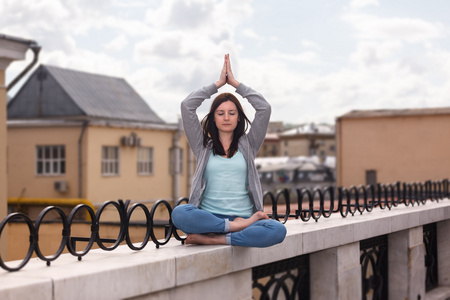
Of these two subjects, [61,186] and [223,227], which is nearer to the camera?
[223,227]

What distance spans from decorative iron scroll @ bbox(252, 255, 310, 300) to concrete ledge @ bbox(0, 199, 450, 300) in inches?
12.0

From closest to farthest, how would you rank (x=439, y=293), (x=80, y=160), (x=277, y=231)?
1. (x=277, y=231)
2. (x=439, y=293)
3. (x=80, y=160)

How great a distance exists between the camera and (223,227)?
15.7 ft

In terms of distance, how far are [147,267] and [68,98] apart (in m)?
28.3

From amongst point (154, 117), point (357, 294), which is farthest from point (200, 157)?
point (154, 117)

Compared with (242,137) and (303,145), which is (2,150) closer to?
(242,137)

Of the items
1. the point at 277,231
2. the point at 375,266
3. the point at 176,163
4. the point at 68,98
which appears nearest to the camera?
the point at 277,231

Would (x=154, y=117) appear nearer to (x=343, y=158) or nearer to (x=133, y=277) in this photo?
(x=343, y=158)

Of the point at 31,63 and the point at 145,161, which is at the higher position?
the point at 31,63

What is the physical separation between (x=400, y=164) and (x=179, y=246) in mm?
24153

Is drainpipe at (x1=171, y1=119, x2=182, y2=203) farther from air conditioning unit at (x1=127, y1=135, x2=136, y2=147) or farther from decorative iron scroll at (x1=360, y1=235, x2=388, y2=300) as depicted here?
decorative iron scroll at (x1=360, y1=235, x2=388, y2=300)

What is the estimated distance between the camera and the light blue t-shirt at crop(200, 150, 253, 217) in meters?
4.95

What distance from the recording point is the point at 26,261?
3.77 meters

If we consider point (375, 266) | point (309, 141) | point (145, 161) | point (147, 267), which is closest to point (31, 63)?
point (375, 266)
